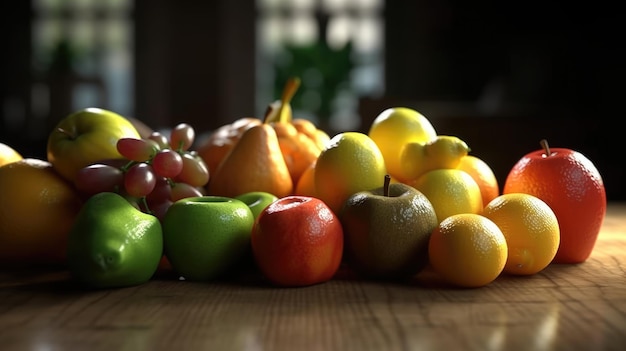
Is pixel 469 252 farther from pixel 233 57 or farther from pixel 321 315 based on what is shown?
pixel 233 57

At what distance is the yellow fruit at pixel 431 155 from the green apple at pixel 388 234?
101 millimetres

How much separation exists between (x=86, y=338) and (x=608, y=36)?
4169 millimetres

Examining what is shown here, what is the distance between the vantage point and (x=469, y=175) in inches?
34.5

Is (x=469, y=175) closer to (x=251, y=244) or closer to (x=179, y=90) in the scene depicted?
(x=251, y=244)

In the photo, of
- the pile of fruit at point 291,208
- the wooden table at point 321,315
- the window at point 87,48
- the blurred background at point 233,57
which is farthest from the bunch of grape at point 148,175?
the window at point 87,48

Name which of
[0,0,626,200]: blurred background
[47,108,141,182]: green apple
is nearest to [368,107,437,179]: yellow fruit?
[47,108,141,182]: green apple

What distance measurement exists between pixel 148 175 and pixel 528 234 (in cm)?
41

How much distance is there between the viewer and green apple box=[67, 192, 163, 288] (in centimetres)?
68

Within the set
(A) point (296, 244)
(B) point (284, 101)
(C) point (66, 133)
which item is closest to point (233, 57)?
(B) point (284, 101)

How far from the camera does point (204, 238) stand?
0.73m

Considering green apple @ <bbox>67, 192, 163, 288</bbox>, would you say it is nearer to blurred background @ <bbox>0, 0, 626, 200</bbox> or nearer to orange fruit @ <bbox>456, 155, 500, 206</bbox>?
orange fruit @ <bbox>456, 155, 500, 206</bbox>

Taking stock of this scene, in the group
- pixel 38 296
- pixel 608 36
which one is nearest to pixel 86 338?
pixel 38 296

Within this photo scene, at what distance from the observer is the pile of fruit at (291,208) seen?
702 millimetres

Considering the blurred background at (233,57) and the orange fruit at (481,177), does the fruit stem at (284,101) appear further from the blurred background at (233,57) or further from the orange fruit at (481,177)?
the blurred background at (233,57)
